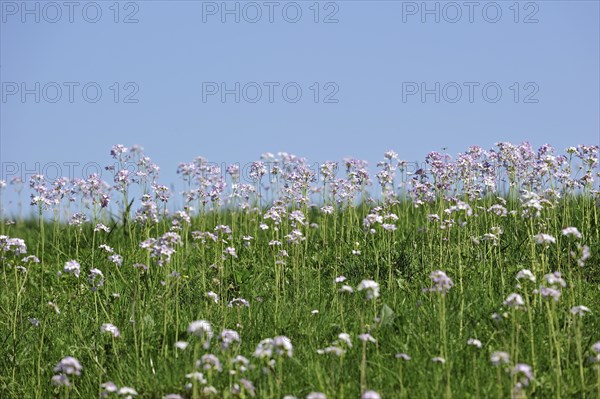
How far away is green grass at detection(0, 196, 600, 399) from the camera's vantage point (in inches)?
166

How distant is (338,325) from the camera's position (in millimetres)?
5043

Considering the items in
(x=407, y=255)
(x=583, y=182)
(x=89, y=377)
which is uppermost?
(x=583, y=182)

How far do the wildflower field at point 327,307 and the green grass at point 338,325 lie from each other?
0.06ft

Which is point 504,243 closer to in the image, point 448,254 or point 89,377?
point 448,254

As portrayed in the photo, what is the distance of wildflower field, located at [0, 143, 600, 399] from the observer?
13.7 ft

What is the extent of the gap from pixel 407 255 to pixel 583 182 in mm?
2166

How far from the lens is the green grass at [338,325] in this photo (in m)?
4.23

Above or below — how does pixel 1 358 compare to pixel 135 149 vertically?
below

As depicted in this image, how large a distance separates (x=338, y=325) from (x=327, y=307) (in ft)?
3.40

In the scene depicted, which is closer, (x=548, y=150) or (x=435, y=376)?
(x=435, y=376)

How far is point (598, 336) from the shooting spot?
480 cm

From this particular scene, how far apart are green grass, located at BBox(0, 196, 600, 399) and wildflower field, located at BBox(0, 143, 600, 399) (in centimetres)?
2

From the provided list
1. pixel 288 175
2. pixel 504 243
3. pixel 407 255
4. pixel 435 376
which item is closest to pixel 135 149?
pixel 288 175

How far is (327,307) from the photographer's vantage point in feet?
19.9
